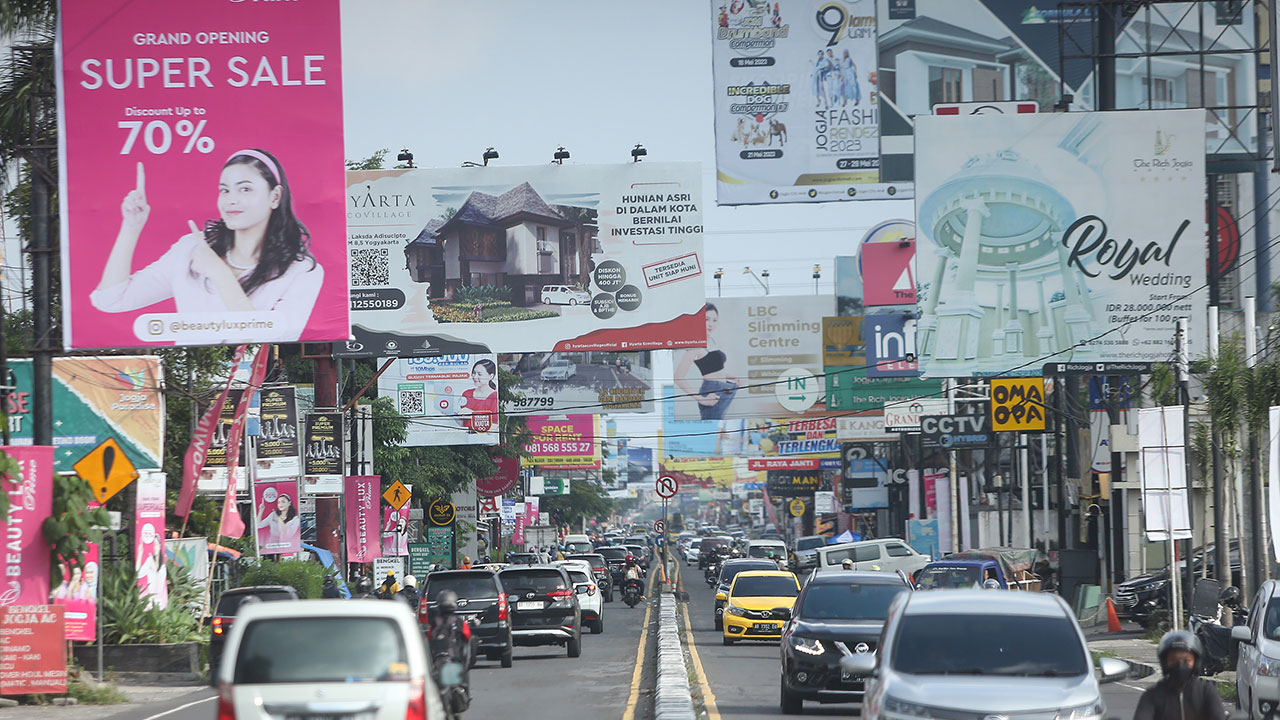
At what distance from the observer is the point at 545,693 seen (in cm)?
2112

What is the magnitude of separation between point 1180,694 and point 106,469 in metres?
17.1

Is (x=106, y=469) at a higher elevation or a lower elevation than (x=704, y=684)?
higher

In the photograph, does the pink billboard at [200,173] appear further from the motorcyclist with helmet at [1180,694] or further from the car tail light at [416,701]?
the motorcyclist with helmet at [1180,694]

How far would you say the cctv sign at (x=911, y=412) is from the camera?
196 ft

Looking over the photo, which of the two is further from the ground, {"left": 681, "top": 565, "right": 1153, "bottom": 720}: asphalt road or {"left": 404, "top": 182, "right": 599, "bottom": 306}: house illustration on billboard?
{"left": 404, "top": 182, "right": 599, "bottom": 306}: house illustration on billboard

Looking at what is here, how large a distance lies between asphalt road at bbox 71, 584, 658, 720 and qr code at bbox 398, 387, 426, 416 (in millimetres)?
24072

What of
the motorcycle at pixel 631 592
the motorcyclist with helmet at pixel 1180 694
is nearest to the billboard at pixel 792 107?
the motorcycle at pixel 631 592

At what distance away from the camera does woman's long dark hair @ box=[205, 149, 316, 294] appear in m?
22.2

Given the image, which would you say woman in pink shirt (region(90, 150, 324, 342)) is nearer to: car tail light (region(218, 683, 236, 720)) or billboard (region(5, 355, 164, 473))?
billboard (region(5, 355, 164, 473))

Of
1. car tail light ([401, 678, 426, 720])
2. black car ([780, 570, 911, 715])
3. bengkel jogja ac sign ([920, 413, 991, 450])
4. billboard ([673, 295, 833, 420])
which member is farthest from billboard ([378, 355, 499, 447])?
car tail light ([401, 678, 426, 720])

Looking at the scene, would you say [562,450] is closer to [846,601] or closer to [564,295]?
[564,295]

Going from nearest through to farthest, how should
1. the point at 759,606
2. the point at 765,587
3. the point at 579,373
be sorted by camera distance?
the point at 759,606, the point at 765,587, the point at 579,373

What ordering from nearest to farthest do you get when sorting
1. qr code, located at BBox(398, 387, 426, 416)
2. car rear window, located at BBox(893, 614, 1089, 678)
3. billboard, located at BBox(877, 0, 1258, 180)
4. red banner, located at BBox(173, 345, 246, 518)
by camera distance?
car rear window, located at BBox(893, 614, 1089, 678) < red banner, located at BBox(173, 345, 246, 518) < billboard, located at BBox(877, 0, 1258, 180) < qr code, located at BBox(398, 387, 426, 416)

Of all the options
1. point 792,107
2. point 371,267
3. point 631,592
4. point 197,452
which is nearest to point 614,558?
point 631,592
